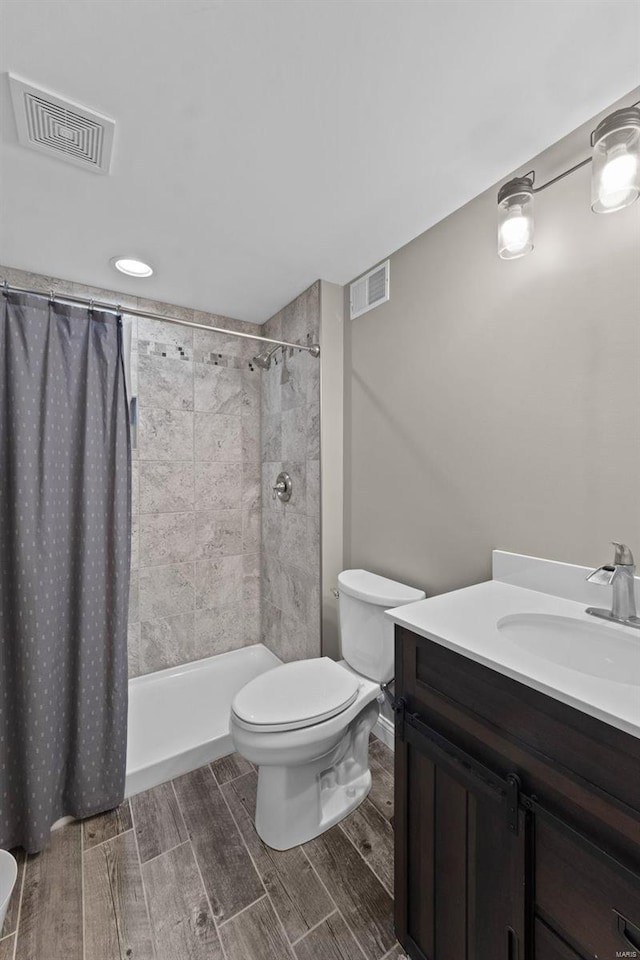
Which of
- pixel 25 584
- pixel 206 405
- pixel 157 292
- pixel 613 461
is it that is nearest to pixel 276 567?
pixel 206 405

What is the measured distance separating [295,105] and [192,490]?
1846 mm

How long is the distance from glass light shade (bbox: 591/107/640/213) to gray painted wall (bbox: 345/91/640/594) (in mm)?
160

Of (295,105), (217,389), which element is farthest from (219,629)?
(295,105)

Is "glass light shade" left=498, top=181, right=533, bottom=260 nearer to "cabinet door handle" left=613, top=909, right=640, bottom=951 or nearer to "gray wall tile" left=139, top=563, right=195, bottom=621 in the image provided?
"cabinet door handle" left=613, top=909, right=640, bottom=951

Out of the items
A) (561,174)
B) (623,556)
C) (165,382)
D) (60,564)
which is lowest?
(60,564)

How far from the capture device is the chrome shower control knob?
7.54ft

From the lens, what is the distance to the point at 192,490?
2.39 metres

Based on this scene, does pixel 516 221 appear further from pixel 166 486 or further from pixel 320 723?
pixel 166 486

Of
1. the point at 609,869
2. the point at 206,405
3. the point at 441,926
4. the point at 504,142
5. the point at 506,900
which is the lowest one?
the point at 441,926

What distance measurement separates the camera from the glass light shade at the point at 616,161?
0.85 metres

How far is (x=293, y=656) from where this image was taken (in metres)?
2.31

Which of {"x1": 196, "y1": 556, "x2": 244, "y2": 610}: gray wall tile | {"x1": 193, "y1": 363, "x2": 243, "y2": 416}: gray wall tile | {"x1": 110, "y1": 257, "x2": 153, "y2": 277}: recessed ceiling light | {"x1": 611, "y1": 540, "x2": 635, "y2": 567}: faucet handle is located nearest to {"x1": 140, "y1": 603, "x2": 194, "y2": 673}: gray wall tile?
{"x1": 196, "y1": 556, "x2": 244, "y2": 610}: gray wall tile

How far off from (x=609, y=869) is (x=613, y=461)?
2.79ft

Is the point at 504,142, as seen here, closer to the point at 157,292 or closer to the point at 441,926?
the point at 157,292
